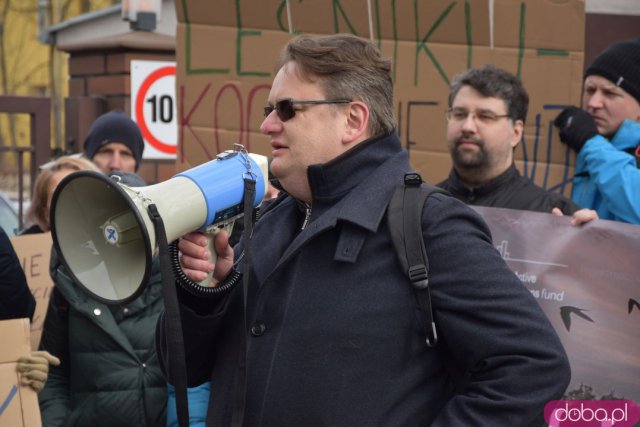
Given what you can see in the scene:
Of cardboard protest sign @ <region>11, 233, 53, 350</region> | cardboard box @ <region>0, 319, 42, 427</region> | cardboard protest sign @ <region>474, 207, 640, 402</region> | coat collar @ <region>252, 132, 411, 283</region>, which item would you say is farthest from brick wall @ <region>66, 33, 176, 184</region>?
coat collar @ <region>252, 132, 411, 283</region>

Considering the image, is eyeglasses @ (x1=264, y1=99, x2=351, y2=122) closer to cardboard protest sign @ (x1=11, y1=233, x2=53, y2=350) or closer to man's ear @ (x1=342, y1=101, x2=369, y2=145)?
man's ear @ (x1=342, y1=101, x2=369, y2=145)

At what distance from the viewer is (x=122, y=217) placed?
234 cm

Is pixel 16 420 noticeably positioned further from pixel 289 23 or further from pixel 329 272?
pixel 289 23

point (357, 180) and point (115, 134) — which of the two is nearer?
point (357, 180)

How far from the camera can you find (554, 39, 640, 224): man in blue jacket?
3668 millimetres

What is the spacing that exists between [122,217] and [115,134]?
2.80 metres

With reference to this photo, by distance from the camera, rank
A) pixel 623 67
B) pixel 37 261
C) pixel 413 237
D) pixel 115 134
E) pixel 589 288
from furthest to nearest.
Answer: pixel 115 134
pixel 37 261
pixel 623 67
pixel 589 288
pixel 413 237

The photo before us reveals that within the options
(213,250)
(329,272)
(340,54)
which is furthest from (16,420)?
(340,54)

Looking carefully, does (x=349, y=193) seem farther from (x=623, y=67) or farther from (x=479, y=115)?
(x=623, y=67)

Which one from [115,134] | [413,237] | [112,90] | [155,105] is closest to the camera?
[413,237]

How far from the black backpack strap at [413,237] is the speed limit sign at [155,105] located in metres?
4.87

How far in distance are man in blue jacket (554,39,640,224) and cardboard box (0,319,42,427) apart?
6.76 feet

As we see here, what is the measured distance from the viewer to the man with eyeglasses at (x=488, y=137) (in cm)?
378

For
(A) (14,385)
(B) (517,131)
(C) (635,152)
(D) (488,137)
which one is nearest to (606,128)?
(C) (635,152)
